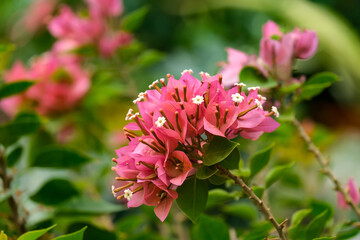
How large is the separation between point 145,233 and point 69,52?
46 centimetres

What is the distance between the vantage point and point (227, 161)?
0.42m

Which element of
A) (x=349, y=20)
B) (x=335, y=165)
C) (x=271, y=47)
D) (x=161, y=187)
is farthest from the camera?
(x=349, y=20)

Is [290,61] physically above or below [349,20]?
above

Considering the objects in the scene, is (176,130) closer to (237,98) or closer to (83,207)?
(237,98)

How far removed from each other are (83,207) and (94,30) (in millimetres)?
437

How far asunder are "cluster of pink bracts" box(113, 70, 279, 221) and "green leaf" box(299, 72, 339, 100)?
6.5 inches

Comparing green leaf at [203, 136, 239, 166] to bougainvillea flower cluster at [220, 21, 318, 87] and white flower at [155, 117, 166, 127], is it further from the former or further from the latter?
bougainvillea flower cluster at [220, 21, 318, 87]

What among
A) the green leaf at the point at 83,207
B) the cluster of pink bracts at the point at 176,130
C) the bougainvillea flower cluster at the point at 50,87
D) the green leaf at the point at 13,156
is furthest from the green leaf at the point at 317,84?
the bougainvillea flower cluster at the point at 50,87

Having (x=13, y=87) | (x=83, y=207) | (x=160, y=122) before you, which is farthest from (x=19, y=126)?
(x=160, y=122)

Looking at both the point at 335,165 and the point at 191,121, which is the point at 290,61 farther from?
the point at 335,165

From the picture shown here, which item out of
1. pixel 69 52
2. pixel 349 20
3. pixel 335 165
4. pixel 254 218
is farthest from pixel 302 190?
pixel 349 20

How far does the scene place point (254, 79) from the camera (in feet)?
1.87

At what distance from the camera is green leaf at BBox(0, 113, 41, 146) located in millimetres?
626

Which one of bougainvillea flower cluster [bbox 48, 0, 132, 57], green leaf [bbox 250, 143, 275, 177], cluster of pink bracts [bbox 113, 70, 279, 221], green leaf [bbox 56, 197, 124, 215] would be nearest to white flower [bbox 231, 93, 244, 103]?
cluster of pink bracts [bbox 113, 70, 279, 221]
